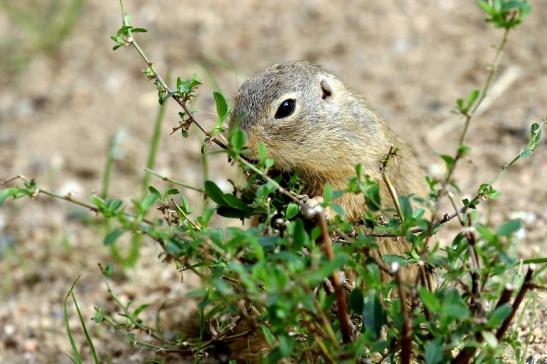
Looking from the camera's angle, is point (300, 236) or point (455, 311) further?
point (300, 236)

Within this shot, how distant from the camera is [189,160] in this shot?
552 centimetres

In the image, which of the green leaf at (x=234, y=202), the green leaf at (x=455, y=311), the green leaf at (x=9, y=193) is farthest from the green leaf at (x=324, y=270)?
the green leaf at (x=9, y=193)

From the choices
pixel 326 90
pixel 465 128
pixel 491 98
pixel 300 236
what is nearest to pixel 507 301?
pixel 465 128

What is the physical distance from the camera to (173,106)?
6.02 meters

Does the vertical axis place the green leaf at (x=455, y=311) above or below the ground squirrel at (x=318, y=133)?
below

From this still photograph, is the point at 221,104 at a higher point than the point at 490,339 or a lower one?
higher

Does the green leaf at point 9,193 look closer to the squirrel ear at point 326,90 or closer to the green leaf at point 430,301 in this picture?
the green leaf at point 430,301

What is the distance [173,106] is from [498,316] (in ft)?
13.9

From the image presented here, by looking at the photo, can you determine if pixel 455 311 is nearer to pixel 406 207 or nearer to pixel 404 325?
pixel 404 325

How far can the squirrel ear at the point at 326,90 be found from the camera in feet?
12.2

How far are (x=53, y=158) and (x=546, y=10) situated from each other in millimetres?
3731

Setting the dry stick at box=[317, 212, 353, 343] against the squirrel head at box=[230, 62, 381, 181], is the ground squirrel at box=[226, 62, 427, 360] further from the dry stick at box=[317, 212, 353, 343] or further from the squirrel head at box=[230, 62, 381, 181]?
the dry stick at box=[317, 212, 353, 343]

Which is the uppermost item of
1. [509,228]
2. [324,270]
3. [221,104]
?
[221,104]

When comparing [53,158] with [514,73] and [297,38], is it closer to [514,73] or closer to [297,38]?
[297,38]
